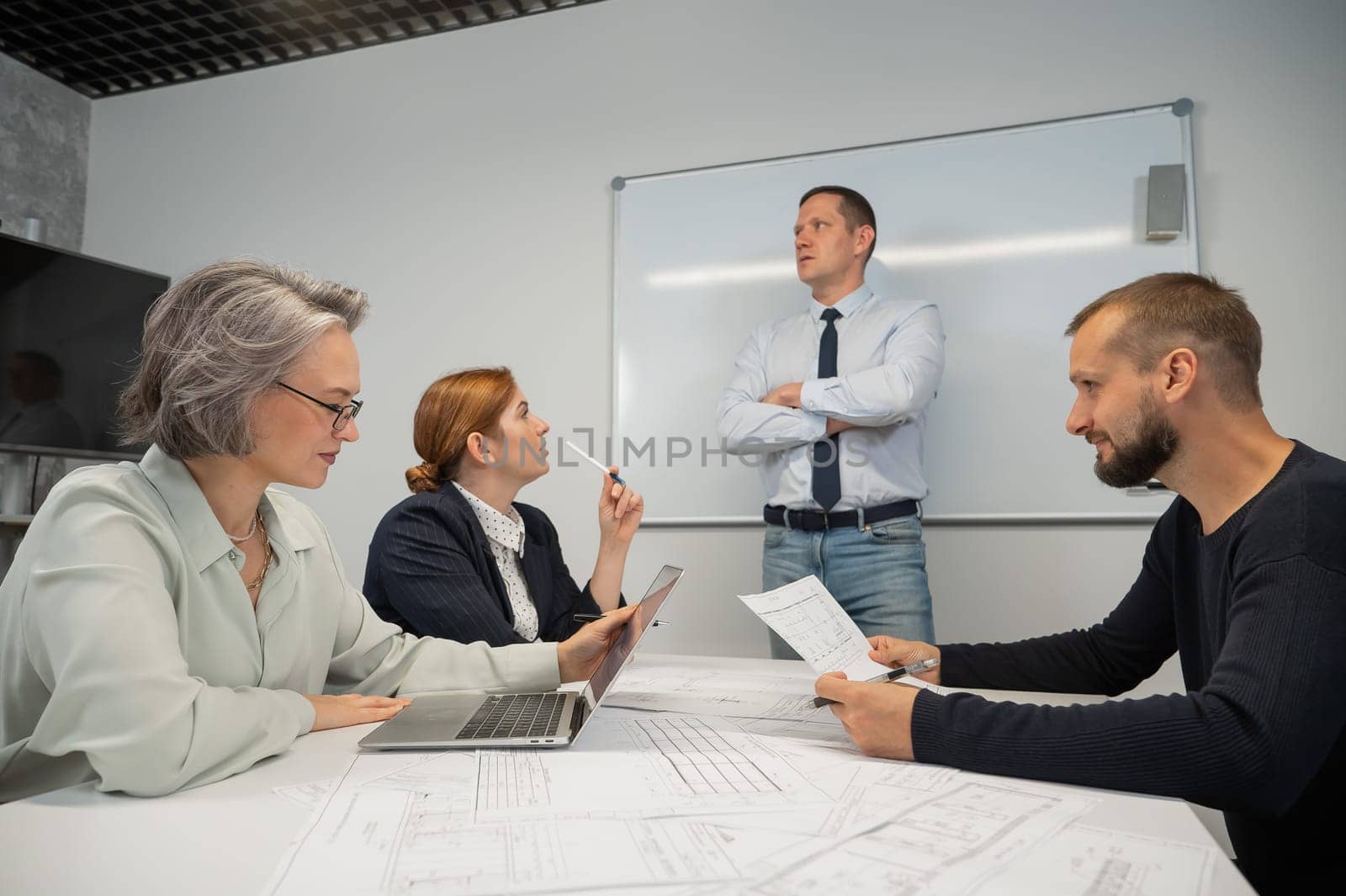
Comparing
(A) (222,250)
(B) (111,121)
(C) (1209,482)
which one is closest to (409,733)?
(C) (1209,482)

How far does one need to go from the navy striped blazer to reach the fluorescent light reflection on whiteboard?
4.79 ft

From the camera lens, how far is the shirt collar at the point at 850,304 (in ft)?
8.54

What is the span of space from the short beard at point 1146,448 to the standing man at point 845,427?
1.13 metres

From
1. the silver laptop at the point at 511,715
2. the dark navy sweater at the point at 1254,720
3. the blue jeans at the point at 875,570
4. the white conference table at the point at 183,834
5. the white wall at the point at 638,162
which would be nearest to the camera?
the white conference table at the point at 183,834

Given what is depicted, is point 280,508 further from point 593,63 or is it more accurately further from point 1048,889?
point 593,63

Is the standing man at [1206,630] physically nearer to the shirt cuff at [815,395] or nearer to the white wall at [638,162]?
the shirt cuff at [815,395]

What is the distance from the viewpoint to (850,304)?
2605 mm

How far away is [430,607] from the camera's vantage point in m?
1.62

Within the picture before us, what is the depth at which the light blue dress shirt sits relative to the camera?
2346 mm

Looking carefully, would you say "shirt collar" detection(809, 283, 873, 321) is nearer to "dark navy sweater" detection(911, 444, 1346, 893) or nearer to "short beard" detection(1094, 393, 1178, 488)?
"short beard" detection(1094, 393, 1178, 488)

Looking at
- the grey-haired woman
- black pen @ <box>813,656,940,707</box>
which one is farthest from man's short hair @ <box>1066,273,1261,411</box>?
the grey-haired woman

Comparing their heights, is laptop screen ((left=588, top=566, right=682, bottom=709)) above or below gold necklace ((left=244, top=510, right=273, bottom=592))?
below

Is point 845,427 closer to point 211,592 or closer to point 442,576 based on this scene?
point 442,576

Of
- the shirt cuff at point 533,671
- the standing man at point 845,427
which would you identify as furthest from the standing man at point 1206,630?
the standing man at point 845,427
